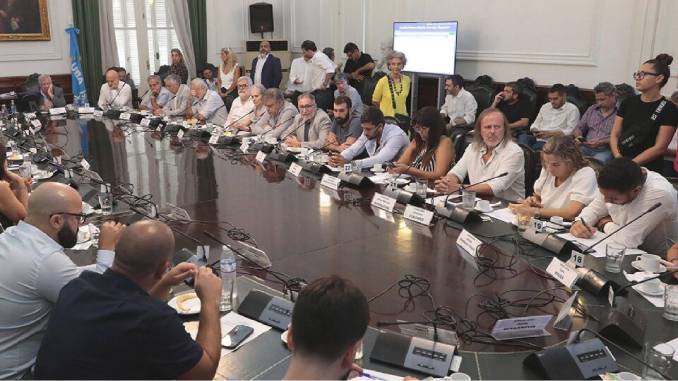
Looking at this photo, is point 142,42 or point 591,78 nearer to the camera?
point 591,78

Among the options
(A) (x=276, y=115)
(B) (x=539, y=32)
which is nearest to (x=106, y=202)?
(A) (x=276, y=115)

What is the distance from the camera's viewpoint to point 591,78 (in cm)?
588

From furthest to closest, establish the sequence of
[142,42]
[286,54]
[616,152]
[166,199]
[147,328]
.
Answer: [286,54] → [142,42] → [616,152] → [166,199] → [147,328]

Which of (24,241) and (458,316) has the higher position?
(24,241)

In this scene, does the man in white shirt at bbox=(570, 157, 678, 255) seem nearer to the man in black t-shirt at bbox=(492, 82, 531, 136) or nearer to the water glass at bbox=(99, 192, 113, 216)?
the water glass at bbox=(99, 192, 113, 216)

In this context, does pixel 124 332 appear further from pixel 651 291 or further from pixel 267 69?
pixel 267 69

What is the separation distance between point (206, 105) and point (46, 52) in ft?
12.4

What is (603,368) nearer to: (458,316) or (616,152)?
(458,316)

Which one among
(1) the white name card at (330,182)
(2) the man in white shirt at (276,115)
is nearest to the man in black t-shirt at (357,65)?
(2) the man in white shirt at (276,115)

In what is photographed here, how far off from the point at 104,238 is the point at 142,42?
26.1 feet

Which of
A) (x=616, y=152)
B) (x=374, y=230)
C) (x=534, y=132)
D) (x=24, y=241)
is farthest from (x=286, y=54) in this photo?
(x=24, y=241)

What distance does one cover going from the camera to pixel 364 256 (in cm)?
231

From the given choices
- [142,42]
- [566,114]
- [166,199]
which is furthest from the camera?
[142,42]

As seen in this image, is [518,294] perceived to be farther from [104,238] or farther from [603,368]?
[104,238]
